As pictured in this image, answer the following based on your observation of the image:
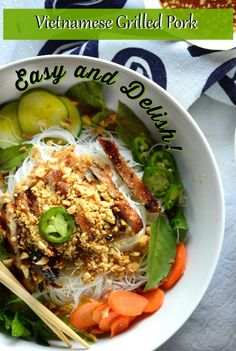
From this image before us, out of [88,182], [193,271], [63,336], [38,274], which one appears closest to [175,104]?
[88,182]

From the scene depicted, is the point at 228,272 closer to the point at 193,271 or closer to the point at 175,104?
the point at 193,271

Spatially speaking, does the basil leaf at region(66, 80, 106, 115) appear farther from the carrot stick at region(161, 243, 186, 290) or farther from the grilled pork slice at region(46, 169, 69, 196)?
the carrot stick at region(161, 243, 186, 290)

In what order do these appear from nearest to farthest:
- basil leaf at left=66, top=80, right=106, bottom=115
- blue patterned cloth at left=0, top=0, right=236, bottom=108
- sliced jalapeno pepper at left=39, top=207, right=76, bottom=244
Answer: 1. sliced jalapeno pepper at left=39, top=207, right=76, bottom=244
2. basil leaf at left=66, top=80, right=106, bottom=115
3. blue patterned cloth at left=0, top=0, right=236, bottom=108

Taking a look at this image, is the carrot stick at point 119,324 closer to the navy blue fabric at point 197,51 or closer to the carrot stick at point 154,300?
the carrot stick at point 154,300

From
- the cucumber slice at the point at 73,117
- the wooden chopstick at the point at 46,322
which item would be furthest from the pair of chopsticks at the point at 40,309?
the cucumber slice at the point at 73,117

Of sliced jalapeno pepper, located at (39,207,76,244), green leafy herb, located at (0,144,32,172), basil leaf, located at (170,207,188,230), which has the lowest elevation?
basil leaf, located at (170,207,188,230)

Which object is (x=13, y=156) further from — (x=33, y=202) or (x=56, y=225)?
(x=56, y=225)

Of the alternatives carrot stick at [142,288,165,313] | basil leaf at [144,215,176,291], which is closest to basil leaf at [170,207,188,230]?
basil leaf at [144,215,176,291]
